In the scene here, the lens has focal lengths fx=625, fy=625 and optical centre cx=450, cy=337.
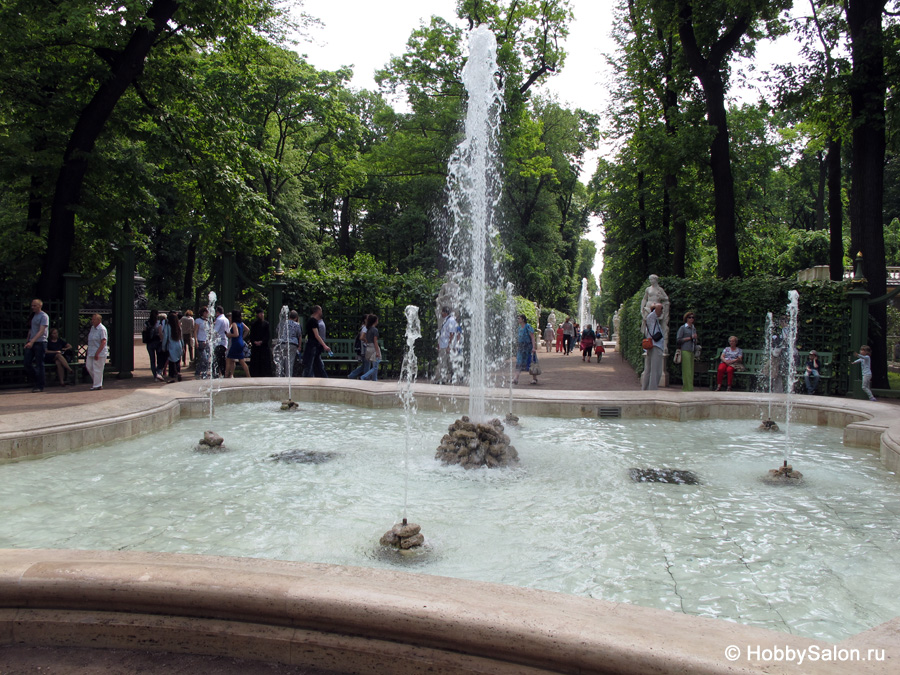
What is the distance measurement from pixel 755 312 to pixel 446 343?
7218 millimetres

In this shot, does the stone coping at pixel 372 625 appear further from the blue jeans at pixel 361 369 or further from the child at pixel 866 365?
the child at pixel 866 365

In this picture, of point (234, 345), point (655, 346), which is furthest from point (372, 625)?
point (234, 345)

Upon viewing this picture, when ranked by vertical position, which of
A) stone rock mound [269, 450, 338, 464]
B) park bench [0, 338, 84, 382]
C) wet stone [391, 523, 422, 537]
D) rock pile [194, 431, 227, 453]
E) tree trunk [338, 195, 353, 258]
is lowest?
wet stone [391, 523, 422, 537]

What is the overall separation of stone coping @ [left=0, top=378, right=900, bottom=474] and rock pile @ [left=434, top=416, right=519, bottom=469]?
123 inches

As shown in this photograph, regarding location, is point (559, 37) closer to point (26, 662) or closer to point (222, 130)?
point (222, 130)

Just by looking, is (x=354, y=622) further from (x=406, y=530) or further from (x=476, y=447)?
(x=476, y=447)

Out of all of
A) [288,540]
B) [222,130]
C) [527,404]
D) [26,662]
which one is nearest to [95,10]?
[222,130]

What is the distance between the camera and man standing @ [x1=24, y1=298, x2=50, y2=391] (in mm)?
11398

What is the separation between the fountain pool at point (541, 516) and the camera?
3752 millimetres

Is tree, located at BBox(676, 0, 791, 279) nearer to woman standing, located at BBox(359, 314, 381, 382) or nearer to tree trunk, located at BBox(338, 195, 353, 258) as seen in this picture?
woman standing, located at BBox(359, 314, 381, 382)

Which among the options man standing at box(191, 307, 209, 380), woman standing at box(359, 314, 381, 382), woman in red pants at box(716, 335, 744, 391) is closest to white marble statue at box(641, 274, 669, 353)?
woman in red pants at box(716, 335, 744, 391)

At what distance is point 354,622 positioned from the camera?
252 cm

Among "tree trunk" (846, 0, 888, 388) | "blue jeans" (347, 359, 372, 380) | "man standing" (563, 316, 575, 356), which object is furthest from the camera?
"man standing" (563, 316, 575, 356)

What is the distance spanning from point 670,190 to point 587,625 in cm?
1896
